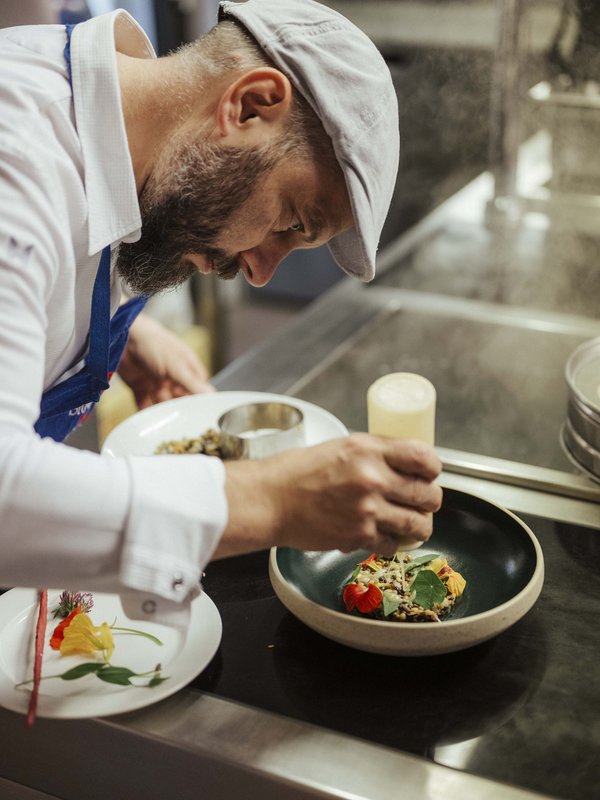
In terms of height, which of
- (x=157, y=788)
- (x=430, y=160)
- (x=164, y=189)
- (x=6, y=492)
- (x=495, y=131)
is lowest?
(x=430, y=160)

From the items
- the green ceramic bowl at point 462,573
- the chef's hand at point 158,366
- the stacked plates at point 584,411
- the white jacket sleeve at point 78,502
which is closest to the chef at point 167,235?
the white jacket sleeve at point 78,502

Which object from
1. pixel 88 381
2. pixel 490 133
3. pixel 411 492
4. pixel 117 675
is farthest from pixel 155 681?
pixel 490 133

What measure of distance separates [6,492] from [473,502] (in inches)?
27.7

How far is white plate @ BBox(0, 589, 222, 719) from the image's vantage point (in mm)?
1082

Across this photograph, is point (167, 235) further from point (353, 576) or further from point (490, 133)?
point (490, 133)

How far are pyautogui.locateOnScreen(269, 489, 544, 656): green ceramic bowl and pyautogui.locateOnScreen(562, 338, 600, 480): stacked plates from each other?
245 mm

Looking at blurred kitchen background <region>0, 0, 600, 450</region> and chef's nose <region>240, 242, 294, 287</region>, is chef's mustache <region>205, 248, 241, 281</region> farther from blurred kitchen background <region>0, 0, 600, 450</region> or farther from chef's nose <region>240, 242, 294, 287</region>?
blurred kitchen background <region>0, 0, 600, 450</region>

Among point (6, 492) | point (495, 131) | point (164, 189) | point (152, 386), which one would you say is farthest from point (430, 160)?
point (6, 492)

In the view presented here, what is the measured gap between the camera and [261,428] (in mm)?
1704

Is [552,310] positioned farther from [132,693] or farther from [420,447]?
[132,693]

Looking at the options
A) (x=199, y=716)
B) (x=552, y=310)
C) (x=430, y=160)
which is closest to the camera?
(x=199, y=716)

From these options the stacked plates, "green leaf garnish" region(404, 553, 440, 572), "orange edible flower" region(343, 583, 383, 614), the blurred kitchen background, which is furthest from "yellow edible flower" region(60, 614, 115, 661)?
the blurred kitchen background

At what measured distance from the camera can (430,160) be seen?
140 inches

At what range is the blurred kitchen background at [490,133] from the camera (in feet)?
7.83
